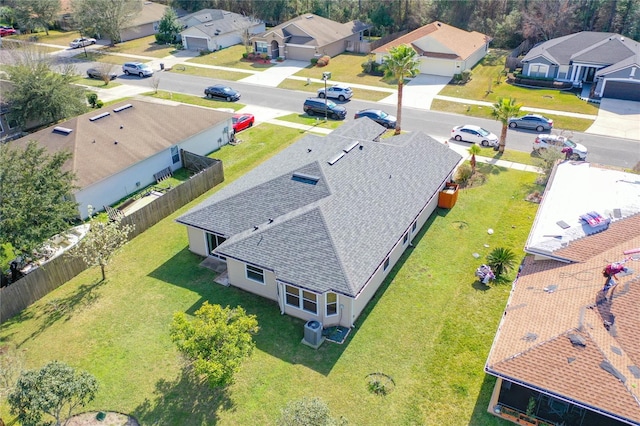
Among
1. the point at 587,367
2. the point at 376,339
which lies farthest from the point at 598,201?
the point at 376,339

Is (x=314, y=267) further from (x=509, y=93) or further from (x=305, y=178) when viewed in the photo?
(x=509, y=93)

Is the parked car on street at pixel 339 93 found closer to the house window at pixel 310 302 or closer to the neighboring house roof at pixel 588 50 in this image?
the neighboring house roof at pixel 588 50

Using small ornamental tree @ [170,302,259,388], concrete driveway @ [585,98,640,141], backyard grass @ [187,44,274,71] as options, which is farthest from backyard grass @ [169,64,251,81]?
small ornamental tree @ [170,302,259,388]

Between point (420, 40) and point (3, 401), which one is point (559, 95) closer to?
point (420, 40)

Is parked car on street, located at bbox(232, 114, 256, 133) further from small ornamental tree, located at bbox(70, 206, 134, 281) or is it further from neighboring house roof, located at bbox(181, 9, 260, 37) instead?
neighboring house roof, located at bbox(181, 9, 260, 37)

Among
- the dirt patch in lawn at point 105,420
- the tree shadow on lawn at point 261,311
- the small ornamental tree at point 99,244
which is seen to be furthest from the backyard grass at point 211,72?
the dirt patch in lawn at point 105,420
